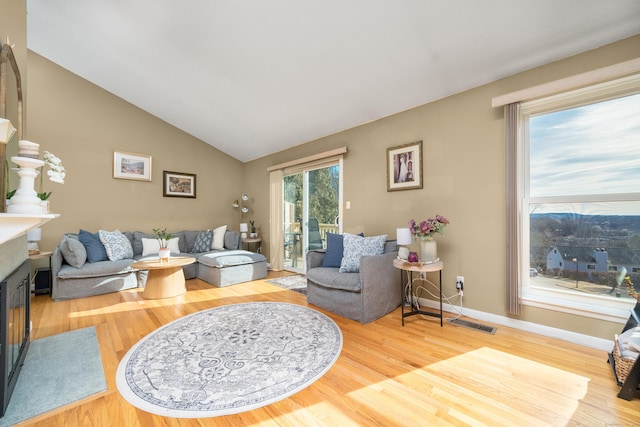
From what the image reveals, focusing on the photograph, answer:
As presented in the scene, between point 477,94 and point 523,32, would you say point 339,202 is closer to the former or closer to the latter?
point 477,94

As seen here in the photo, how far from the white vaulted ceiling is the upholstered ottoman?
2260 mm

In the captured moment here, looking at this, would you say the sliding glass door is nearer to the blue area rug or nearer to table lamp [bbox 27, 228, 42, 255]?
the blue area rug

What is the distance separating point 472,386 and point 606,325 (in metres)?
1.40

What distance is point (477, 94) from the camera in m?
2.70

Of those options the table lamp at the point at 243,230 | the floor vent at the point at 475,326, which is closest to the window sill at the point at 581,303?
the floor vent at the point at 475,326

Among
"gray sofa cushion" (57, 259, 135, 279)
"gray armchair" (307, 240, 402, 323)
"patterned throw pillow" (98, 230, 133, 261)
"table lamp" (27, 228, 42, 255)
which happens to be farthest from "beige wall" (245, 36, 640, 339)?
"table lamp" (27, 228, 42, 255)

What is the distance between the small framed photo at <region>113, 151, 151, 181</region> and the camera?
4.62m

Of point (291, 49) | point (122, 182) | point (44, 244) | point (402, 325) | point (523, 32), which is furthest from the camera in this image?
point (122, 182)

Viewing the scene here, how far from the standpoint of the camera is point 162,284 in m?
3.45

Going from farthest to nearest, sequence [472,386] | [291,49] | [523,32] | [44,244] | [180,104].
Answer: [180,104]
[44,244]
[291,49]
[523,32]
[472,386]

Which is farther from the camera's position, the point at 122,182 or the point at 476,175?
the point at 122,182

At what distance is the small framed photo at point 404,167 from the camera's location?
3137mm

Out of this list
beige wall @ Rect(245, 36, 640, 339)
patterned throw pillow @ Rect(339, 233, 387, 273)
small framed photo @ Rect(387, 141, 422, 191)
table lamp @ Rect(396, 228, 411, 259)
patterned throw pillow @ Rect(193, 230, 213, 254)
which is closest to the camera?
beige wall @ Rect(245, 36, 640, 339)

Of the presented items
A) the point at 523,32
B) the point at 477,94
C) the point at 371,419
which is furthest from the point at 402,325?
the point at 523,32
